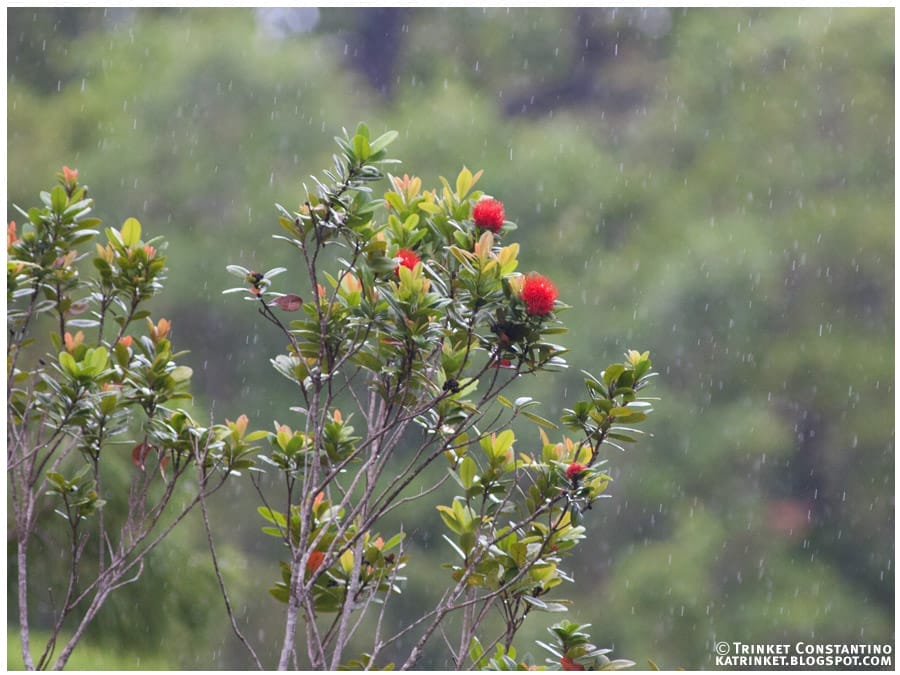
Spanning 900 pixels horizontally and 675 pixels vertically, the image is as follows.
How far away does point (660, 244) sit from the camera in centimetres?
471

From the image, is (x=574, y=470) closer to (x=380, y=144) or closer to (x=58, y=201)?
(x=380, y=144)

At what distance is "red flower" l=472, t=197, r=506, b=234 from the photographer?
1.38m

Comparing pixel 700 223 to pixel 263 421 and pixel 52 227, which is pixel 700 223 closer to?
pixel 263 421

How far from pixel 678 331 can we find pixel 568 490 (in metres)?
3.13

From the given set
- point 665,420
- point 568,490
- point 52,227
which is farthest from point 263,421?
point 568,490

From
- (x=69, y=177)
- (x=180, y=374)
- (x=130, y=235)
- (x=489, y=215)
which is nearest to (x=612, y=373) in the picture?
(x=489, y=215)

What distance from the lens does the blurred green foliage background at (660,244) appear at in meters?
4.21

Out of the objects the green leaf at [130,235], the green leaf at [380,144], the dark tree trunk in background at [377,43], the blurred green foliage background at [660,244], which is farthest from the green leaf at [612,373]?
the dark tree trunk in background at [377,43]

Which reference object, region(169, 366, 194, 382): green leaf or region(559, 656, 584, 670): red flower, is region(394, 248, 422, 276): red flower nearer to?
region(169, 366, 194, 382): green leaf

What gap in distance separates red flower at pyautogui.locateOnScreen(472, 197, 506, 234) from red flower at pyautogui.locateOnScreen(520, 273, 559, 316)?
0.49 ft

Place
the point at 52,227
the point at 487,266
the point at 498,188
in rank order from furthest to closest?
1. the point at 498,188
2. the point at 52,227
3. the point at 487,266

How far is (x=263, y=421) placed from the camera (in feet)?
13.5

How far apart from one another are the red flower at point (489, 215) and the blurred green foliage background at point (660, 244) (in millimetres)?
2753

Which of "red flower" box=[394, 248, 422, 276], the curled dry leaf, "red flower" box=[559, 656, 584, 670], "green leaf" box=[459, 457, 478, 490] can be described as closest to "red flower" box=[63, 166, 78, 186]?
the curled dry leaf
